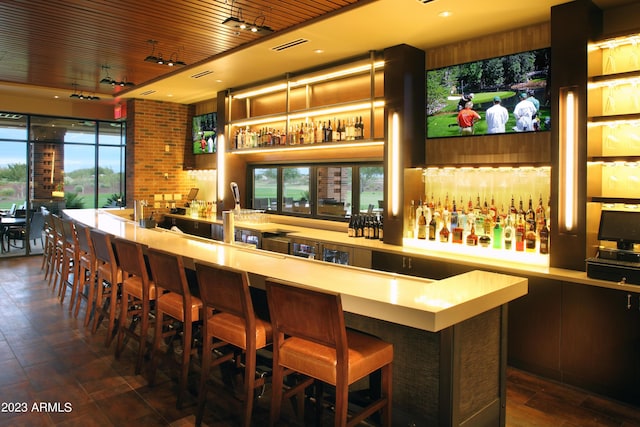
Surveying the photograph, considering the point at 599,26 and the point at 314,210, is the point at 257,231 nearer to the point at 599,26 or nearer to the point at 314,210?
the point at 314,210

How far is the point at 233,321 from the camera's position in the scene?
8.75ft

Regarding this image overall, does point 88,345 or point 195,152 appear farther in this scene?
point 195,152

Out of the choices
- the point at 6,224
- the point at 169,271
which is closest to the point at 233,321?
the point at 169,271

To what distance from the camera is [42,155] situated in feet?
30.3

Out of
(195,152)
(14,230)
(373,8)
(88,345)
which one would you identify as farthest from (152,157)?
(373,8)

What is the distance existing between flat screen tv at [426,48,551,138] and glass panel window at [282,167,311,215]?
7.37 feet

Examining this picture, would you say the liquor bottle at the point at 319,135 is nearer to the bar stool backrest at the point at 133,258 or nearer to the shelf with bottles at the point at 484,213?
the shelf with bottles at the point at 484,213

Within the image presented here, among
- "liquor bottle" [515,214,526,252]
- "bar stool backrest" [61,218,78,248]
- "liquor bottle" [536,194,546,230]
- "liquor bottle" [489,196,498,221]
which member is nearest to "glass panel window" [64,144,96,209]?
"bar stool backrest" [61,218,78,248]

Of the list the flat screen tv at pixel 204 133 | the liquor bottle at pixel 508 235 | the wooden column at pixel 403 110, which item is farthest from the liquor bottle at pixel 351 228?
the flat screen tv at pixel 204 133

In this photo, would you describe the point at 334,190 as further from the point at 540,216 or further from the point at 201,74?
the point at 540,216

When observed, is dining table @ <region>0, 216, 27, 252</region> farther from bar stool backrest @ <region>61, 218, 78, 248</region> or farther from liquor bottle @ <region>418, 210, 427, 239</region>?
liquor bottle @ <region>418, 210, 427, 239</region>

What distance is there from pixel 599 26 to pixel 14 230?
9905 mm

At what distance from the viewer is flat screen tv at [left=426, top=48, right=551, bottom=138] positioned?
3979 millimetres

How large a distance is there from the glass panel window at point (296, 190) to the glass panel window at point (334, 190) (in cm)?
27
